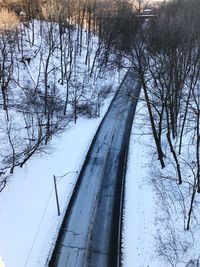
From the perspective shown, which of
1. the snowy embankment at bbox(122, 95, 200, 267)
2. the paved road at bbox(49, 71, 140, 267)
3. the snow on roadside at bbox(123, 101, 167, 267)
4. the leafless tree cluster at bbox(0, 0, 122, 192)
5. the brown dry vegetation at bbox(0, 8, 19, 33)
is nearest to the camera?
the snowy embankment at bbox(122, 95, 200, 267)

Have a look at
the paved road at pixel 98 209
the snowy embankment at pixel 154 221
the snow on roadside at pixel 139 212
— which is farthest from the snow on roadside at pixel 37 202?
the snowy embankment at pixel 154 221

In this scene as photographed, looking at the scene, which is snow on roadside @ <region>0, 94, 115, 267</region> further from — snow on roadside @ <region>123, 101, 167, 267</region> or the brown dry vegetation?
the brown dry vegetation

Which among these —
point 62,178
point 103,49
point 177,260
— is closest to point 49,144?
point 62,178

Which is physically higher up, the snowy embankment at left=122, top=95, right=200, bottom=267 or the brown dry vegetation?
the brown dry vegetation

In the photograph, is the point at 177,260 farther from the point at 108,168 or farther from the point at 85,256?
the point at 108,168

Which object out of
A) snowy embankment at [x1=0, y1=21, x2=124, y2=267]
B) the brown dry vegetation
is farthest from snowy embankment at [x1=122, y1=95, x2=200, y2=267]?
the brown dry vegetation

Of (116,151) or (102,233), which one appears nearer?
(102,233)

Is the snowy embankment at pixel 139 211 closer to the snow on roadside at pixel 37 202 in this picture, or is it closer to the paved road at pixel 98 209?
the paved road at pixel 98 209
